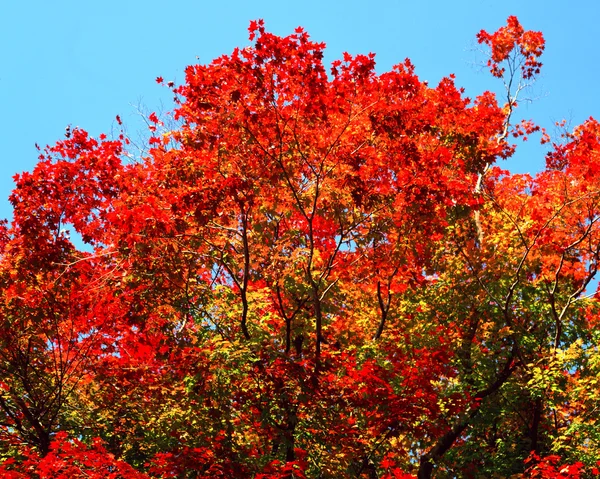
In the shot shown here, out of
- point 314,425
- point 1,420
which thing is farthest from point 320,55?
point 1,420

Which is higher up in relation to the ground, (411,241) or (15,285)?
(411,241)

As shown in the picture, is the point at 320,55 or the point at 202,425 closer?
the point at 320,55

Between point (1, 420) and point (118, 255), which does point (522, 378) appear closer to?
point (118, 255)

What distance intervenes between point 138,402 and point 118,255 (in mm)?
3680

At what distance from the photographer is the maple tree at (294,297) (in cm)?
1003

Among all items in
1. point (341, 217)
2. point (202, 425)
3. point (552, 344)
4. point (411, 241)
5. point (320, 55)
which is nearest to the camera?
point (320, 55)

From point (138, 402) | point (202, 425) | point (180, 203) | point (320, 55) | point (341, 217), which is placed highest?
point (320, 55)

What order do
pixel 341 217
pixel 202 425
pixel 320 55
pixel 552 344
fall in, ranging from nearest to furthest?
pixel 320 55
pixel 202 425
pixel 341 217
pixel 552 344

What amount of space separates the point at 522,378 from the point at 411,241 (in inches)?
156

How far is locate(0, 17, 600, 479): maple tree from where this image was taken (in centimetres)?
1003

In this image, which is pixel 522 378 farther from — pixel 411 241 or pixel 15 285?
pixel 15 285

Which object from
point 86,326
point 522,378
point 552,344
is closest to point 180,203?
point 86,326

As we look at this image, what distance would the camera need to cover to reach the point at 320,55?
9.78 metres

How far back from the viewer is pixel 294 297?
492 inches
